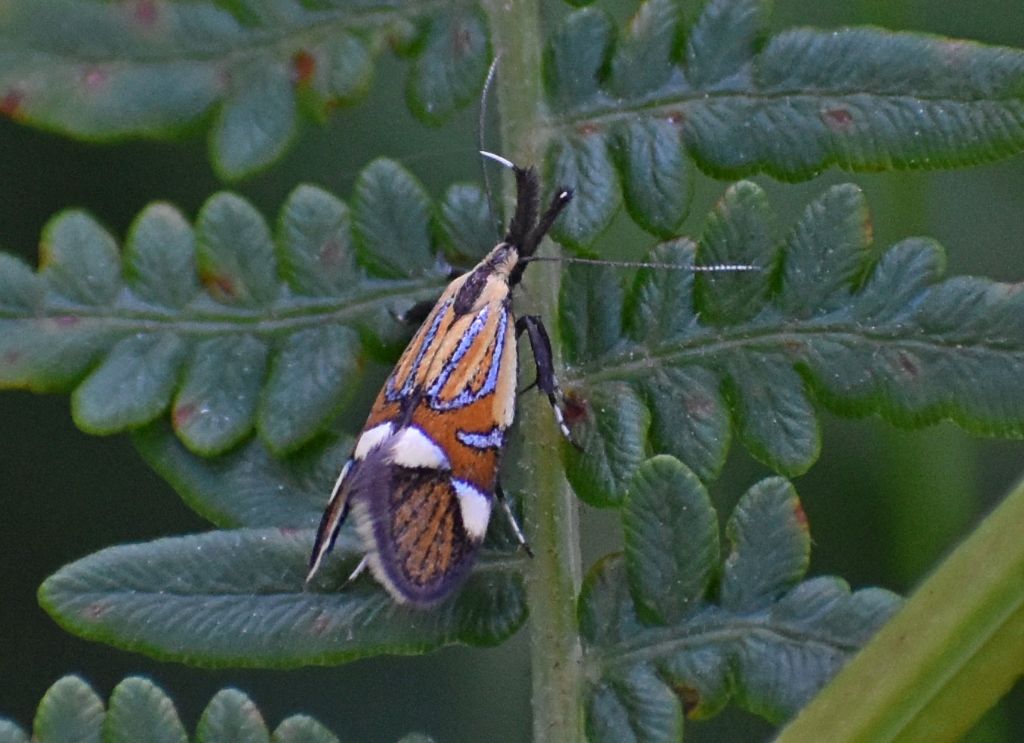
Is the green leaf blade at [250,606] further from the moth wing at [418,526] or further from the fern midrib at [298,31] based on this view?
the fern midrib at [298,31]

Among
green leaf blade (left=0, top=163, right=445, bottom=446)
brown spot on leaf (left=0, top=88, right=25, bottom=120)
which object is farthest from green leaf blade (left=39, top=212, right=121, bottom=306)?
Result: brown spot on leaf (left=0, top=88, right=25, bottom=120)

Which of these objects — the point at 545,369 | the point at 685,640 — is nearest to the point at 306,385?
the point at 545,369

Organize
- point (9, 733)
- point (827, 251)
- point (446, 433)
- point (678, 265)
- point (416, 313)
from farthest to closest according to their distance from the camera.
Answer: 1. point (446, 433)
2. point (416, 313)
3. point (678, 265)
4. point (827, 251)
5. point (9, 733)

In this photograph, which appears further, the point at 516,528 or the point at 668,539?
the point at 516,528

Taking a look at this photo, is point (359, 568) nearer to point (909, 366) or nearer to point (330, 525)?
point (330, 525)

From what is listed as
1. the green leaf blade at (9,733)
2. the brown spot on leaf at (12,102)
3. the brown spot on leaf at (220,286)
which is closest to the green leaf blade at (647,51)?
the brown spot on leaf at (220,286)

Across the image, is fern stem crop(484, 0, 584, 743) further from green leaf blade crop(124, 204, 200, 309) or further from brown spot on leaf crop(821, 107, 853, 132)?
green leaf blade crop(124, 204, 200, 309)
